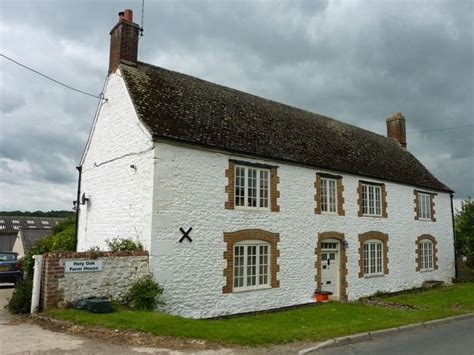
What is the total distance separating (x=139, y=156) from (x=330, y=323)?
24.9 ft

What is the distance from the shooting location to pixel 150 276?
1105 cm

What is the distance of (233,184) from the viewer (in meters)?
13.5

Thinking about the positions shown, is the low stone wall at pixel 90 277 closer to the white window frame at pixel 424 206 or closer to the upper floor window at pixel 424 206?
the upper floor window at pixel 424 206

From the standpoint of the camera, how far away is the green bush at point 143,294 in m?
10.6

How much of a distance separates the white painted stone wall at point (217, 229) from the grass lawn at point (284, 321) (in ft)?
2.32

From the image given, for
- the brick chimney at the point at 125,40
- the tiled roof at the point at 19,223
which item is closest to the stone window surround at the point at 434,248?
the brick chimney at the point at 125,40

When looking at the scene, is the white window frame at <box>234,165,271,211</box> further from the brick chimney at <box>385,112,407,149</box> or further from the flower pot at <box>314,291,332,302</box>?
the brick chimney at <box>385,112,407,149</box>

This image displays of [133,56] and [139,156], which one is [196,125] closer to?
[139,156]

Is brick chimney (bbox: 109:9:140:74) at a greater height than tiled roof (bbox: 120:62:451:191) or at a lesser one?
greater

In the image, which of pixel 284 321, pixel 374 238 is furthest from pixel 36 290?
pixel 374 238

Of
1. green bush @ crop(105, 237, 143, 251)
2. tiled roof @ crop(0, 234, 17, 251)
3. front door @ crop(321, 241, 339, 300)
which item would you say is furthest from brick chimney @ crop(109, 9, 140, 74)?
tiled roof @ crop(0, 234, 17, 251)

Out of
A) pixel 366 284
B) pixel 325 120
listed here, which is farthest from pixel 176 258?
pixel 325 120

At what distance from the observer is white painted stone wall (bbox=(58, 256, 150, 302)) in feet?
33.2

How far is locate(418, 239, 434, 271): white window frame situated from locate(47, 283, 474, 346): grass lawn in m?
4.14
